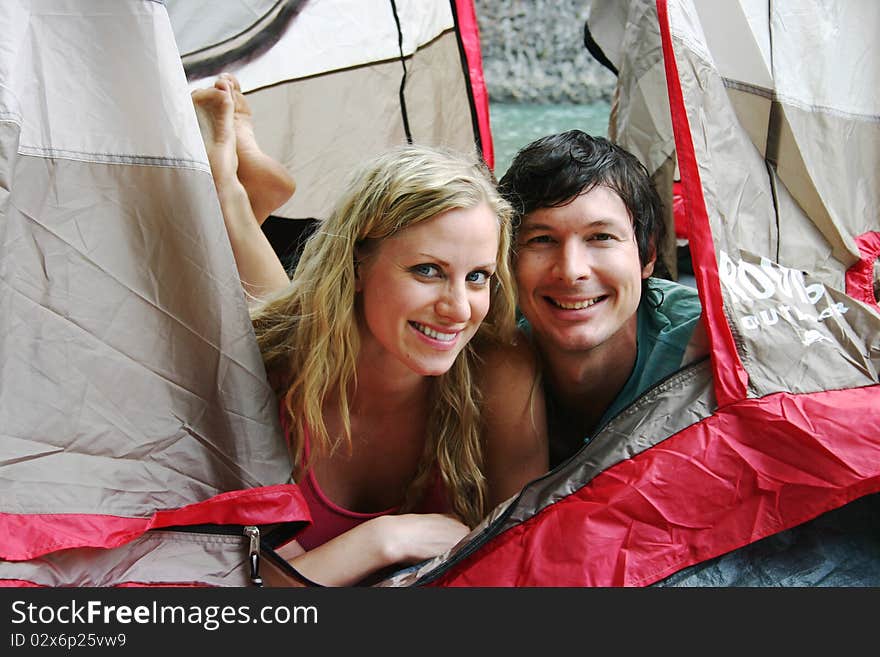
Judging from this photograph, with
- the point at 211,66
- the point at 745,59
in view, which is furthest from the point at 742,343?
the point at 211,66

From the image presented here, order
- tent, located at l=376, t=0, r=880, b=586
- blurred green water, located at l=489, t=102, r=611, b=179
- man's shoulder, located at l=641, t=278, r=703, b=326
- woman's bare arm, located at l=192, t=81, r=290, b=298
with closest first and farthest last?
1. tent, located at l=376, t=0, r=880, b=586
2. man's shoulder, located at l=641, t=278, r=703, b=326
3. woman's bare arm, located at l=192, t=81, r=290, b=298
4. blurred green water, located at l=489, t=102, r=611, b=179

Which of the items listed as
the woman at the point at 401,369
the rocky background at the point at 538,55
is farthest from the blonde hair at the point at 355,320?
the rocky background at the point at 538,55

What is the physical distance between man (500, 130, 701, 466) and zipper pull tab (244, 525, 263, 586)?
0.46 meters

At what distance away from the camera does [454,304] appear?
3.54 feet

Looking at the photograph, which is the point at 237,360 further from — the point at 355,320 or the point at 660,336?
the point at 660,336

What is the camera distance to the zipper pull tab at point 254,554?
0.98 m

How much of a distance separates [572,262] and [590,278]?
0.11ft

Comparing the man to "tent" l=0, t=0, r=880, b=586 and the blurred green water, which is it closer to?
"tent" l=0, t=0, r=880, b=586

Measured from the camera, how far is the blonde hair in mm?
1107

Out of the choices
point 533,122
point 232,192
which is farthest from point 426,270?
point 533,122

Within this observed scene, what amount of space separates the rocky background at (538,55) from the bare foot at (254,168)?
2.53m

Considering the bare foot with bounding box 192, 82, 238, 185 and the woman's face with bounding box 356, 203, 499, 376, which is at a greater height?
the bare foot with bounding box 192, 82, 238, 185

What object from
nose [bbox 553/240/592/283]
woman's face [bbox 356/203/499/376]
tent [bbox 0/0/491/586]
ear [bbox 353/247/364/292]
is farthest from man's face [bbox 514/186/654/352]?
tent [bbox 0/0/491/586]

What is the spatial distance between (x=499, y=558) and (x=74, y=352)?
50cm
